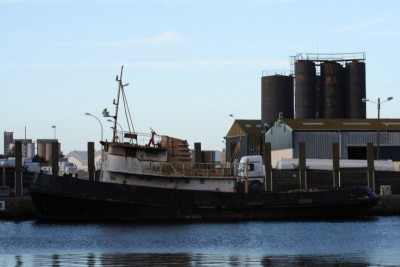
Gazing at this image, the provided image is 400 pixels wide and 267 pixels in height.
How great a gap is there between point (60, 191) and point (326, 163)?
1204 inches

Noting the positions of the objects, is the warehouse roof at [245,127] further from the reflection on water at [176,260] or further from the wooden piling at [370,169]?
the reflection on water at [176,260]

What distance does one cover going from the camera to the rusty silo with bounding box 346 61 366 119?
113 metres

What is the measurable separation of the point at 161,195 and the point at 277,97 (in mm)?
59505

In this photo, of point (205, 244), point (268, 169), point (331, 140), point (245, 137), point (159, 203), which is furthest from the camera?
point (245, 137)

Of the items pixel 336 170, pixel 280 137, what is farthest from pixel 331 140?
pixel 336 170

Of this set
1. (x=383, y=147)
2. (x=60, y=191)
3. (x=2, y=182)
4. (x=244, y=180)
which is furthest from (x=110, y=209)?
(x=383, y=147)

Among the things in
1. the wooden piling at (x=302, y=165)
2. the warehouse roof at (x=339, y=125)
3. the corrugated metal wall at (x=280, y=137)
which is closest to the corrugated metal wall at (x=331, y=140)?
the warehouse roof at (x=339, y=125)

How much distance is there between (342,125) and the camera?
9581 cm

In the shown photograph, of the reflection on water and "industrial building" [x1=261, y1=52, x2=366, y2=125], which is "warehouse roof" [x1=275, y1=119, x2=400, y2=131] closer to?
"industrial building" [x1=261, y1=52, x2=366, y2=125]

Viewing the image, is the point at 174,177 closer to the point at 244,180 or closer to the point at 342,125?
the point at 244,180

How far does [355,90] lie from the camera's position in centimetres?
11362

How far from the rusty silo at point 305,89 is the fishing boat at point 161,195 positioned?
5226 cm

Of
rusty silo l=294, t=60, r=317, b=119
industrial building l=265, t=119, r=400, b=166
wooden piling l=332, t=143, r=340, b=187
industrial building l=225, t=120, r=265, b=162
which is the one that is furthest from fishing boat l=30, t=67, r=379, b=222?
rusty silo l=294, t=60, r=317, b=119

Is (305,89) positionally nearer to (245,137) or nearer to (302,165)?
(245,137)
